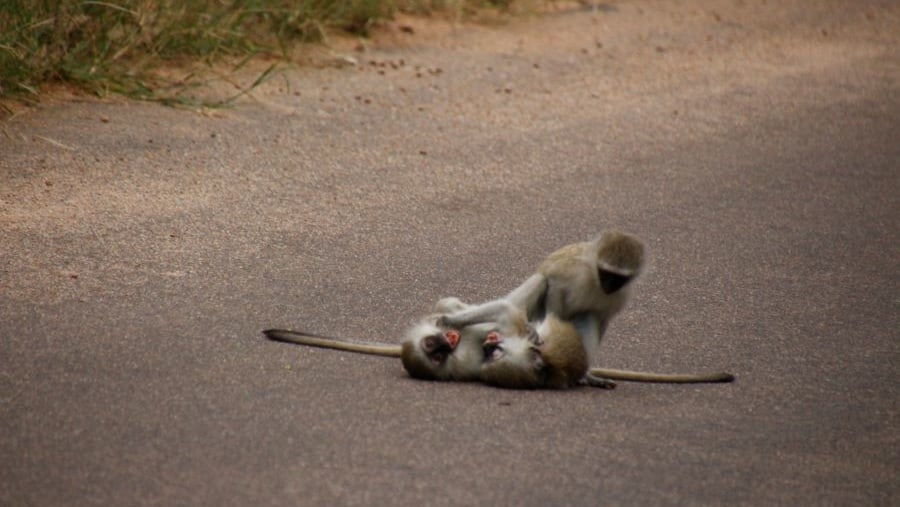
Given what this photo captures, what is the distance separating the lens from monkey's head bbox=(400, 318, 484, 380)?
17.8 feet

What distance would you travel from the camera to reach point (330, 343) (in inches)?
224

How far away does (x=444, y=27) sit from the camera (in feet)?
42.5

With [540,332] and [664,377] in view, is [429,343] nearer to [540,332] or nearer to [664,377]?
[540,332]

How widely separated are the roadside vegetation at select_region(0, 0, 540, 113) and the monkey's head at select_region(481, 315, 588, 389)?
4.64 m

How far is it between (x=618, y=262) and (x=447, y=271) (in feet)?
5.95

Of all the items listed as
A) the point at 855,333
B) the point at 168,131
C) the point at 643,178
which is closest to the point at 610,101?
the point at 643,178

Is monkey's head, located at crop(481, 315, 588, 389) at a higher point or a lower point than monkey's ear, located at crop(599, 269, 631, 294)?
lower

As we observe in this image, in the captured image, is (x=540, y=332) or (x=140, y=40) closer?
(x=540, y=332)

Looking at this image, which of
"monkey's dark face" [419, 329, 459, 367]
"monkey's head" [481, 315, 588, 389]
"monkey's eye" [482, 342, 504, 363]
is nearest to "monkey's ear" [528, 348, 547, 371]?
"monkey's head" [481, 315, 588, 389]

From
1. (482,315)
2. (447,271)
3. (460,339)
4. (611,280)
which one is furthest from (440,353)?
(447,271)

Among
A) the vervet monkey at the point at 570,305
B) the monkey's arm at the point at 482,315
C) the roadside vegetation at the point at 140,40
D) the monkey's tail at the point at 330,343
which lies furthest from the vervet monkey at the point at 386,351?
the roadside vegetation at the point at 140,40

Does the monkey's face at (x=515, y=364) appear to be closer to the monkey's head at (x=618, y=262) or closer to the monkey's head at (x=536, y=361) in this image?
the monkey's head at (x=536, y=361)

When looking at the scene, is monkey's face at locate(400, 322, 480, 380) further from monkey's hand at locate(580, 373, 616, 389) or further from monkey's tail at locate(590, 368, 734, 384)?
monkey's tail at locate(590, 368, 734, 384)

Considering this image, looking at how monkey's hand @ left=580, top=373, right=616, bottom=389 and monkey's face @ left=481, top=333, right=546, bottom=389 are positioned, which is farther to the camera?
monkey's hand @ left=580, top=373, right=616, bottom=389
